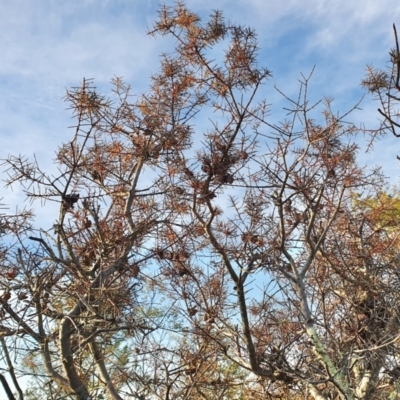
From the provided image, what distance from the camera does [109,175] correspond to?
4914mm

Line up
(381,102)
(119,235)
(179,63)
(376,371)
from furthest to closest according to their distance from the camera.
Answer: (376,371) < (179,63) < (119,235) < (381,102)

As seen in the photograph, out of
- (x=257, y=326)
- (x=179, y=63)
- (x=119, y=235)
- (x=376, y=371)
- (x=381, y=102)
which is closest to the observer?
(x=381, y=102)

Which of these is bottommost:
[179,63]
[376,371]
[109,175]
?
[376,371]

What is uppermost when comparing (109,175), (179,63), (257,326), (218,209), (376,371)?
(179,63)

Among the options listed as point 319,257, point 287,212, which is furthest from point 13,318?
point 319,257

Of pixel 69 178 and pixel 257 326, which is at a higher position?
pixel 69 178

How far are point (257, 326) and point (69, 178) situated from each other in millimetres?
2989

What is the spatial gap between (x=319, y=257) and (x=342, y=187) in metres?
1.62

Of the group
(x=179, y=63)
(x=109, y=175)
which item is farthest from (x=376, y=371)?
(x=179, y=63)

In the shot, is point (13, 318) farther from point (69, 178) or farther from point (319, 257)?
point (319, 257)

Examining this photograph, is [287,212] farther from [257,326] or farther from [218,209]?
[257,326]

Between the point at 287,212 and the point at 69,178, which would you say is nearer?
the point at 69,178

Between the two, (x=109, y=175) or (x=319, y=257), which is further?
(x=319, y=257)

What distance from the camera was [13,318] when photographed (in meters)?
3.97
